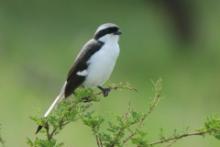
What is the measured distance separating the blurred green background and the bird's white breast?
3557 millimetres

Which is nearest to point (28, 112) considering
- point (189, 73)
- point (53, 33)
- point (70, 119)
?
point (189, 73)

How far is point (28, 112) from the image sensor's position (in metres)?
10.0

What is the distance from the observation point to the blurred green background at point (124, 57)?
390 inches

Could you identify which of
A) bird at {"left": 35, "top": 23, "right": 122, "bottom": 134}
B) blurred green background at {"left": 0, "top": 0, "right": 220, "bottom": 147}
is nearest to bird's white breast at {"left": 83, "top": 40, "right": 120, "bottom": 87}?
bird at {"left": 35, "top": 23, "right": 122, "bottom": 134}

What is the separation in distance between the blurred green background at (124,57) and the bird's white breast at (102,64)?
3.56 meters

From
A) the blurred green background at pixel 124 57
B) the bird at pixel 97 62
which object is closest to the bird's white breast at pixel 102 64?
the bird at pixel 97 62

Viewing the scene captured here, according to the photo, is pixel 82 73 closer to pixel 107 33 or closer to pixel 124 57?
pixel 107 33

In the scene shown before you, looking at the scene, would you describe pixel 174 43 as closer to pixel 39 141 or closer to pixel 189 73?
pixel 189 73

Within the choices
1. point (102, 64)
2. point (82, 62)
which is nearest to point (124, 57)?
point (82, 62)

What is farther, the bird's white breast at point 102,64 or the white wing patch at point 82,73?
the white wing patch at point 82,73

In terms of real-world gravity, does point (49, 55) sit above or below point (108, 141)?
below

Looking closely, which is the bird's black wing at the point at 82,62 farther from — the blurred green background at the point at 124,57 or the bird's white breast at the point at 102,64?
the blurred green background at the point at 124,57

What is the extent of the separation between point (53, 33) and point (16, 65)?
183 cm

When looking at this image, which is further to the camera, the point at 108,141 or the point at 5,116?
the point at 5,116
